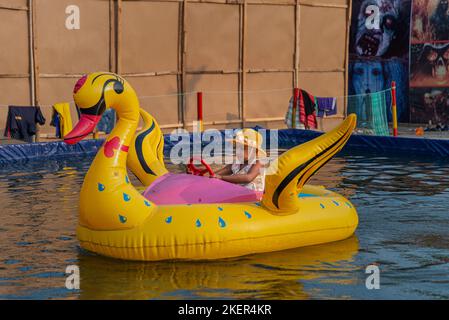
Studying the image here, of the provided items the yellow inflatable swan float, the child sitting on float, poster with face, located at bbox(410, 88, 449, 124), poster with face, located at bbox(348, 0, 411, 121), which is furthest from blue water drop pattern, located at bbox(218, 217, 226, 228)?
poster with face, located at bbox(348, 0, 411, 121)

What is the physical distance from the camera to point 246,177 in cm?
1023

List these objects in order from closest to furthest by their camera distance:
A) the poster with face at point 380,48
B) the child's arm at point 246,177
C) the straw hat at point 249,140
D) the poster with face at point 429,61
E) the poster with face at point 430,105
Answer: the child's arm at point 246,177 → the straw hat at point 249,140 → the poster with face at point 429,61 → the poster with face at point 430,105 → the poster with face at point 380,48

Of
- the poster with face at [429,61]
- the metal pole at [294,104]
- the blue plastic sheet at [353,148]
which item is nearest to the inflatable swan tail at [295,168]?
the blue plastic sheet at [353,148]

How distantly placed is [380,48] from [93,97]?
64.7 ft

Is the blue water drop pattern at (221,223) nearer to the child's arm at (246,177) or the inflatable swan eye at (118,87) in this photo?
the child's arm at (246,177)

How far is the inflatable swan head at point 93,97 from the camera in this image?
9.16 meters

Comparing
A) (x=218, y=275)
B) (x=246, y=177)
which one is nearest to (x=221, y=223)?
(x=218, y=275)

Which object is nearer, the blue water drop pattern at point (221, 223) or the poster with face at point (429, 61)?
the blue water drop pattern at point (221, 223)

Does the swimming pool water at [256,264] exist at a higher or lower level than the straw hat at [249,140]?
lower

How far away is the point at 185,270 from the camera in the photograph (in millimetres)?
8805

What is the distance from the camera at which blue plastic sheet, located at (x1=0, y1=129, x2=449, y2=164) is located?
1773cm

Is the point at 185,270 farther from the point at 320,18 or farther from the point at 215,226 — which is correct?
the point at 320,18

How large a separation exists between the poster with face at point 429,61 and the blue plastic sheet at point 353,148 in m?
6.93
